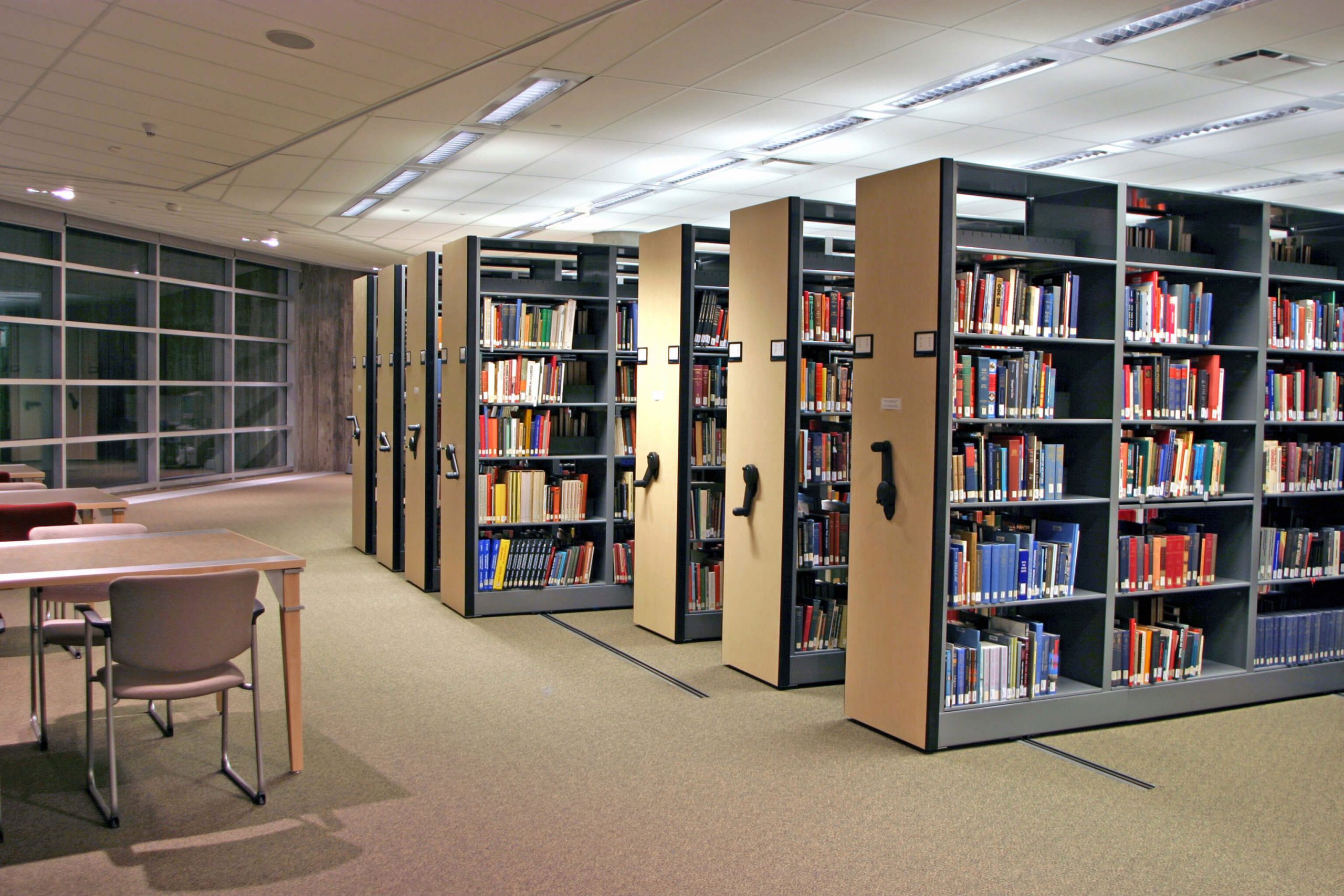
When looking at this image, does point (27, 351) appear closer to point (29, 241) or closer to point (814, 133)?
point (29, 241)

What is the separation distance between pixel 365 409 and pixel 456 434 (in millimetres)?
2598

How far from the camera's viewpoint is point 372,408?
9.03 metres

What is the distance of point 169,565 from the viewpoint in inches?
148

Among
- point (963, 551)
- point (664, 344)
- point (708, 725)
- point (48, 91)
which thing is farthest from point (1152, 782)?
point (48, 91)

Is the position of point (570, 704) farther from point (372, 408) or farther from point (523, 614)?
point (372, 408)

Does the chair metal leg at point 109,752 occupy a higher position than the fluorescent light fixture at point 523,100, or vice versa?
the fluorescent light fixture at point 523,100

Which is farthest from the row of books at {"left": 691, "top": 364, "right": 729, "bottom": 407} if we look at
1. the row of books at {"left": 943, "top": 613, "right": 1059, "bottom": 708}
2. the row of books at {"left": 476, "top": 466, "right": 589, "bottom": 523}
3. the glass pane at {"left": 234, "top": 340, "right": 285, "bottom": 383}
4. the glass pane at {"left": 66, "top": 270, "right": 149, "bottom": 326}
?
the glass pane at {"left": 234, "top": 340, "right": 285, "bottom": 383}

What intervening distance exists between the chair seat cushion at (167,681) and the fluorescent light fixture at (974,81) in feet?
19.4

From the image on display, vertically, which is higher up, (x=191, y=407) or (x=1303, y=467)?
(x=191, y=407)

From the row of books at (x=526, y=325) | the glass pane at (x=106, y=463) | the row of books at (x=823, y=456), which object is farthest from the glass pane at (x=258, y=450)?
the row of books at (x=823, y=456)

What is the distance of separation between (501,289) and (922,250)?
138 inches

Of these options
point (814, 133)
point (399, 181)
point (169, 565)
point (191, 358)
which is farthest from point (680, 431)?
point (191, 358)

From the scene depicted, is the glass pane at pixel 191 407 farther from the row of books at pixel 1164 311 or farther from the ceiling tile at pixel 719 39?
the row of books at pixel 1164 311

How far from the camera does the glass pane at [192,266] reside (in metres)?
14.5
